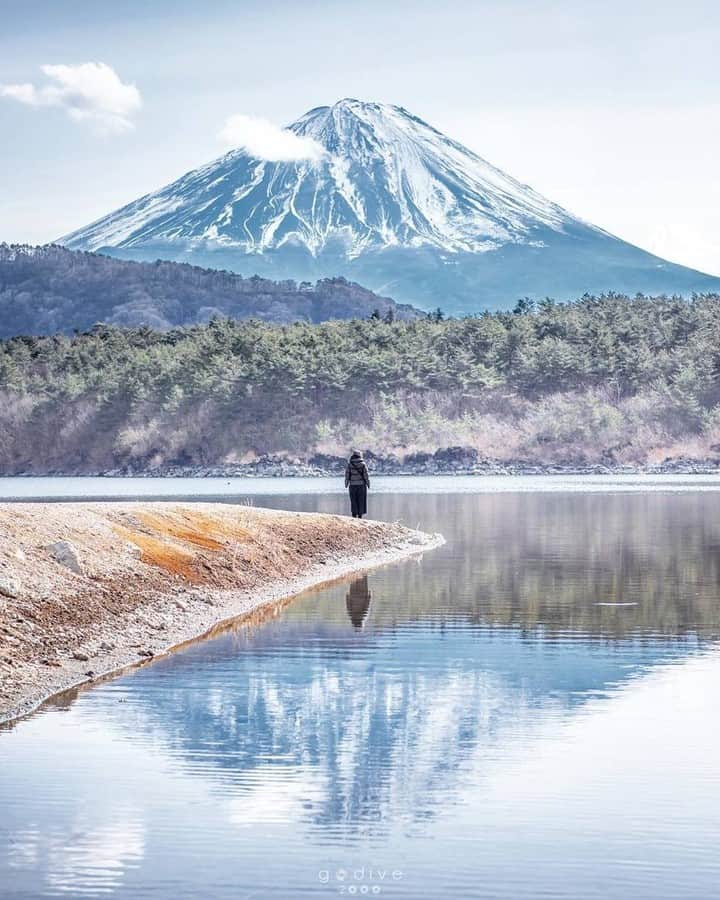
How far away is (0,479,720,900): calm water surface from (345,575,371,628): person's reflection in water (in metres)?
0.16

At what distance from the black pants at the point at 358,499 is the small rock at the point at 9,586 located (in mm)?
21330

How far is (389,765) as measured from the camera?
13875mm

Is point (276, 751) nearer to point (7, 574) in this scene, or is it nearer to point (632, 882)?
point (632, 882)

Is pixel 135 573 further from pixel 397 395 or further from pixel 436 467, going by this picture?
pixel 397 395

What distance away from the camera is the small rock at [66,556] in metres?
24.3

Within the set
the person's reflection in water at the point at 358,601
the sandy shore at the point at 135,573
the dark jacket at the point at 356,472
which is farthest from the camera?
the dark jacket at the point at 356,472

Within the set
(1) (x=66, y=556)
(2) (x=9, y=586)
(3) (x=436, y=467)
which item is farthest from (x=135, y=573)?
(3) (x=436, y=467)

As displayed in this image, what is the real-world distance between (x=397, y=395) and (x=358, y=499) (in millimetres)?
104016

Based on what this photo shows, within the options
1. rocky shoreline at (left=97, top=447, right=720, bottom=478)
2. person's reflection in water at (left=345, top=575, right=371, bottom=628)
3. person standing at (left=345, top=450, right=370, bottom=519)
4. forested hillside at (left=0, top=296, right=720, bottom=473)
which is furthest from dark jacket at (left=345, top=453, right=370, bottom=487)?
forested hillside at (left=0, top=296, right=720, bottom=473)

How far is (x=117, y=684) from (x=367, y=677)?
2.62 m

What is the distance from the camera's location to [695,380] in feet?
464

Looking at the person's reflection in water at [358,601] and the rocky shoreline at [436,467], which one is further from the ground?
the rocky shoreline at [436,467]

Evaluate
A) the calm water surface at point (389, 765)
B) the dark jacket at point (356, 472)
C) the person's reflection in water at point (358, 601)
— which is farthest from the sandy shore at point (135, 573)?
the dark jacket at point (356, 472)

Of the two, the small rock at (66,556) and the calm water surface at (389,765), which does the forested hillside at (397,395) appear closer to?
the small rock at (66,556)
